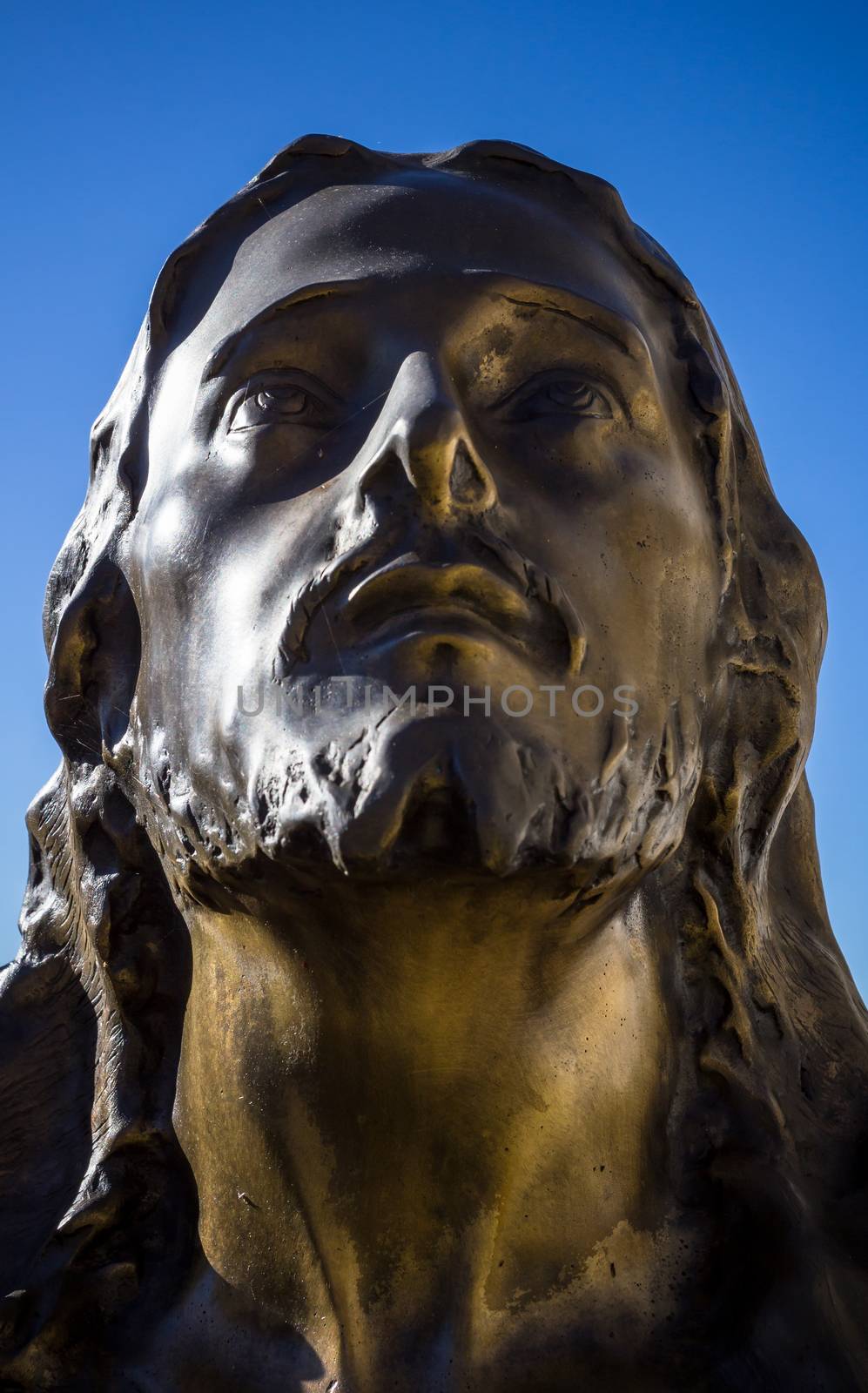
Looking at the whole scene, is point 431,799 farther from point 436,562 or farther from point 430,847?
point 436,562

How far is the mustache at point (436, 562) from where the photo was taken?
95.7 inches

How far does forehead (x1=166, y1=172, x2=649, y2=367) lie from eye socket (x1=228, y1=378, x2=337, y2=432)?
13 centimetres

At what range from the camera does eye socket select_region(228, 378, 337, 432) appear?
2.74 m

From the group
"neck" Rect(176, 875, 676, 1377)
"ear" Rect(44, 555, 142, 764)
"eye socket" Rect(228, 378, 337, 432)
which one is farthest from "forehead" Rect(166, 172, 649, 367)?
"neck" Rect(176, 875, 676, 1377)

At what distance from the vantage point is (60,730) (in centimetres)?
308

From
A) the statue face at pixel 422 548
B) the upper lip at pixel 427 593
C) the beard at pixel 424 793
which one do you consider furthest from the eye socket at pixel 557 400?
the beard at pixel 424 793

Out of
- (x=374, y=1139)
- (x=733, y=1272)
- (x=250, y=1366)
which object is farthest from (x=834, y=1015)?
(x=250, y=1366)

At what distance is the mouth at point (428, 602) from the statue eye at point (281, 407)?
44cm

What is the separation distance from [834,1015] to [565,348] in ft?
4.33

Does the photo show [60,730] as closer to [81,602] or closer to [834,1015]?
[81,602]

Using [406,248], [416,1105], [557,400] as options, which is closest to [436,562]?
[557,400]

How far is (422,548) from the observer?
2.43 m

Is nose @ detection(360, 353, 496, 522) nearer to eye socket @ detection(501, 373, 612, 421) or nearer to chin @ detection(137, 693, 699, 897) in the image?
eye socket @ detection(501, 373, 612, 421)

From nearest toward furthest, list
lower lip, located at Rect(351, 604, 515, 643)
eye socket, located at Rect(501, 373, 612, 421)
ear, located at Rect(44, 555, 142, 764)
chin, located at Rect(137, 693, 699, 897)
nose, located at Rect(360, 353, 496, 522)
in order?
1. chin, located at Rect(137, 693, 699, 897)
2. lower lip, located at Rect(351, 604, 515, 643)
3. nose, located at Rect(360, 353, 496, 522)
4. eye socket, located at Rect(501, 373, 612, 421)
5. ear, located at Rect(44, 555, 142, 764)
